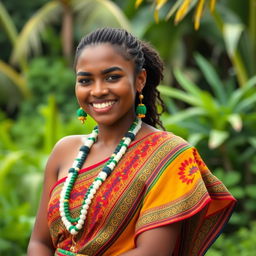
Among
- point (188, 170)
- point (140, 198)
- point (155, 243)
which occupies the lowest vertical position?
point (155, 243)

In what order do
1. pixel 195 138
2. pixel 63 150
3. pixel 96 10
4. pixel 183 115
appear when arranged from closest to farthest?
pixel 63 150 → pixel 195 138 → pixel 183 115 → pixel 96 10

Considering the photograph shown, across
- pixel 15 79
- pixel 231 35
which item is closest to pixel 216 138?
pixel 231 35

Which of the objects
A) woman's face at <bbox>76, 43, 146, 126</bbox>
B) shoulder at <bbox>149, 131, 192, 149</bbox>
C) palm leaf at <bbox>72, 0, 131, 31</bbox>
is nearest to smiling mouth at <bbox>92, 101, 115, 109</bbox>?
woman's face at <bbox>76, 43, 146, 126</bbox>

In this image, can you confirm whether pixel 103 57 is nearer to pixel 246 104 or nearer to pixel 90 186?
pixel 90 186

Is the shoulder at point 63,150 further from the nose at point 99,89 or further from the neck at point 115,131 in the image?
the nose at point 99,89

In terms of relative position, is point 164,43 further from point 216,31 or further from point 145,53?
point 145,53

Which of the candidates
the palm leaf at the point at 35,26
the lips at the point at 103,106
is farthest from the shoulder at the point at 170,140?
the palm leaf at the point at 35,26

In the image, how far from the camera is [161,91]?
26.2ft

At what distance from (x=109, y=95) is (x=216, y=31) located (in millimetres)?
11122

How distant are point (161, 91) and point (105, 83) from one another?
535 centimetres

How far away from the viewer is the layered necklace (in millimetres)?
2664

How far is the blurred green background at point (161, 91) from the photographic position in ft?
24.4

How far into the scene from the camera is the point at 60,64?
48.3 feet

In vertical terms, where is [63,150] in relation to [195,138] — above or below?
above
